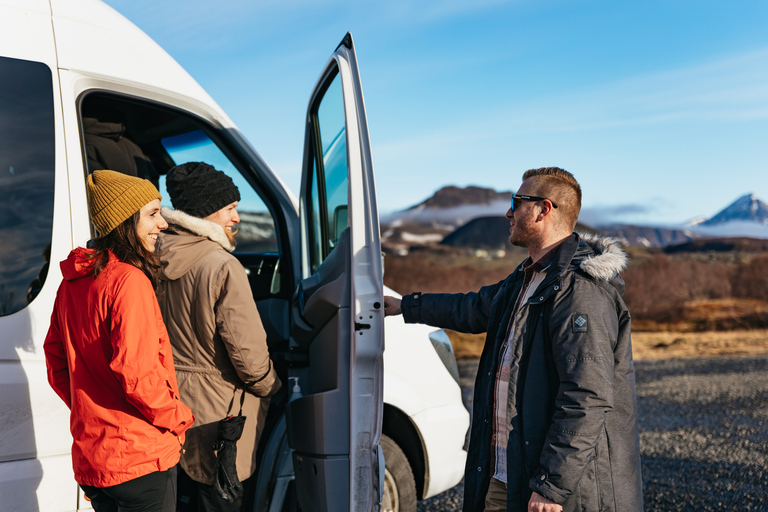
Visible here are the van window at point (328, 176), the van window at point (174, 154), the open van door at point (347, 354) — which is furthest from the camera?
Answer: the van window at point (174, 154)

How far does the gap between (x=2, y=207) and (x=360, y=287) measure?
136 cm

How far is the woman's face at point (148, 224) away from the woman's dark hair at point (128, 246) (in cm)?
1

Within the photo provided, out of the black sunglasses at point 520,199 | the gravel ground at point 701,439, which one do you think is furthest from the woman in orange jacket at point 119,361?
the gravel ground at point 701,439

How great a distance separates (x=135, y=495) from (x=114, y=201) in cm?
88

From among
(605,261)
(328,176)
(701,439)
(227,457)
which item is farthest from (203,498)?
(701,439)

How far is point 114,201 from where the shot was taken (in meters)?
1.83

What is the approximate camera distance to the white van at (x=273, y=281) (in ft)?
7.06

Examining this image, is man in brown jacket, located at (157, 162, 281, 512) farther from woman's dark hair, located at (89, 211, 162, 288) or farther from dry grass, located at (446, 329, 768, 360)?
dry grass, located at (446, 329, 768, 360)

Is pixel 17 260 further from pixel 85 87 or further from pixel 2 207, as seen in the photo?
pixel 85 87

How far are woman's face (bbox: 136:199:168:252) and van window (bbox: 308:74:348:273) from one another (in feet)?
2.59

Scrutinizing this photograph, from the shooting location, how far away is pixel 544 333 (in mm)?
1864

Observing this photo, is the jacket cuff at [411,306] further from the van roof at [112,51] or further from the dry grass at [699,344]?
the dry grass at [699,344]

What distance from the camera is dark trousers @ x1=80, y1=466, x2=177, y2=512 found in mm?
1784

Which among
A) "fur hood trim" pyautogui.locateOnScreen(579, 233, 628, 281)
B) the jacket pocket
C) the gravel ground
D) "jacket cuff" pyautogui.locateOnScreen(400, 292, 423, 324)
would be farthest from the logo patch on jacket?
the gravel ground
